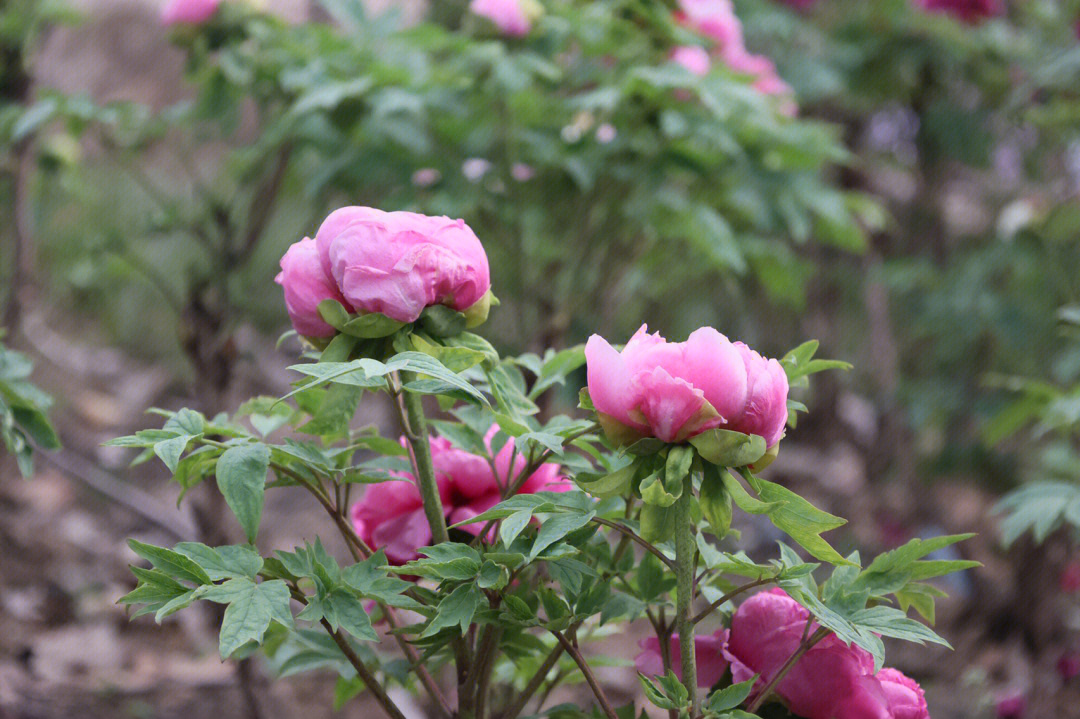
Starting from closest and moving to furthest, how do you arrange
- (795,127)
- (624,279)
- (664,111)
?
(664,111), (795,127), (624,279)

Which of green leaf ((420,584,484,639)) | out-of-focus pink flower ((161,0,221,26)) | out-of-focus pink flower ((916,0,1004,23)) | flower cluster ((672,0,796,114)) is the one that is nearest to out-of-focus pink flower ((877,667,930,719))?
green leaf ((420,584,484,639))

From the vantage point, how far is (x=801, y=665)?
1.56ft

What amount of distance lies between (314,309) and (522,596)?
183 millimetres

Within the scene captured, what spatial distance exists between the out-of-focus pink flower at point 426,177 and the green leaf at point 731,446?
2.38 feet

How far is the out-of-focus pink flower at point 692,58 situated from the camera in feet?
3.34

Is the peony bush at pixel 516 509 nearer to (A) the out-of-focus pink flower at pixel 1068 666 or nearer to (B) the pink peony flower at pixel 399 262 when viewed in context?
(B) the pink peony flower at pixel 399 262

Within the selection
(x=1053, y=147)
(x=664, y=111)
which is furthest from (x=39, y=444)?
(x=1053, y=147)

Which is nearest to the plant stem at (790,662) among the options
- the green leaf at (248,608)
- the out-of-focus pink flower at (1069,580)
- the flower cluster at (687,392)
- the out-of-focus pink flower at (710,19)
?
the flower cluster at (687,392)

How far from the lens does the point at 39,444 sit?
27.1 inches

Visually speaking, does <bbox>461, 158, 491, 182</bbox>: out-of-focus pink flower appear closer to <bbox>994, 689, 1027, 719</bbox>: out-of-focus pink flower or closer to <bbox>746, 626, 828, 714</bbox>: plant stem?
<bbox>746, 626, 828, 714</bbox>: plant stem

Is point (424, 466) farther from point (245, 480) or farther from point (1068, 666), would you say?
point (1068, 666)

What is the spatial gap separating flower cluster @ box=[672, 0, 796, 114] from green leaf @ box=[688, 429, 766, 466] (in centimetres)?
67

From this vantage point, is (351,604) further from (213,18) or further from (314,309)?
(213,18)

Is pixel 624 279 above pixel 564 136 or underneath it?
underneath
